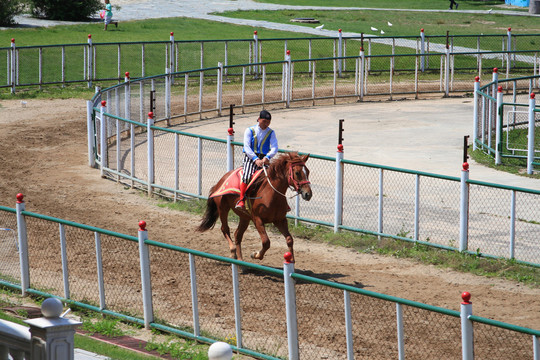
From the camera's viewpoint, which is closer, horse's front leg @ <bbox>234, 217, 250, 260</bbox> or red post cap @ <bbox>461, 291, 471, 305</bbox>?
red post cap @ <bbox>461, 291, 471, 305</bbox>

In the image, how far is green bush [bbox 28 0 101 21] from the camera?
49562 mm

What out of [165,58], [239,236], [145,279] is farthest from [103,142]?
[165,58]

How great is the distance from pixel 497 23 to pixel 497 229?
43.4 m

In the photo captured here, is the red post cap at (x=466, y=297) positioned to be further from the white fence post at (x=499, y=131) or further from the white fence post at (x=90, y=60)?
the white fence post at (x=90, y=60)

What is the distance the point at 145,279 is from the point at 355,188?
7621mm

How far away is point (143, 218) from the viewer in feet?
58.5

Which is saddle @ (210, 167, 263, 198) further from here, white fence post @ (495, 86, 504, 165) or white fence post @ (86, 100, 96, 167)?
white fence post @ (495, 86, 504, 165)

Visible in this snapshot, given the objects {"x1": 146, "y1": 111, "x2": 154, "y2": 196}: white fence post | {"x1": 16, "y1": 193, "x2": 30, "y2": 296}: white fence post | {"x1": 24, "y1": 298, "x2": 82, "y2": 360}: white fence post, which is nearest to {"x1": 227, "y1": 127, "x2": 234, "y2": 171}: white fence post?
{"x1": 146, "y1": 111, "x2": 154, "y2": 196}: white fence post

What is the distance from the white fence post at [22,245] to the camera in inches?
495

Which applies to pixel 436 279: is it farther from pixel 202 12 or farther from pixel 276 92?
pixel 202 12

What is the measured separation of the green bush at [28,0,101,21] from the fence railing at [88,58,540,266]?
2431 centimetres

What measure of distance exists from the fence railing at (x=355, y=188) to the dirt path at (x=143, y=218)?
79 cm

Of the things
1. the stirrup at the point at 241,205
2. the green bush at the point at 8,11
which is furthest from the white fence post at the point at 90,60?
the stirrup at the point at 241,205

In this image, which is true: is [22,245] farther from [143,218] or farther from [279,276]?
[143,218]
